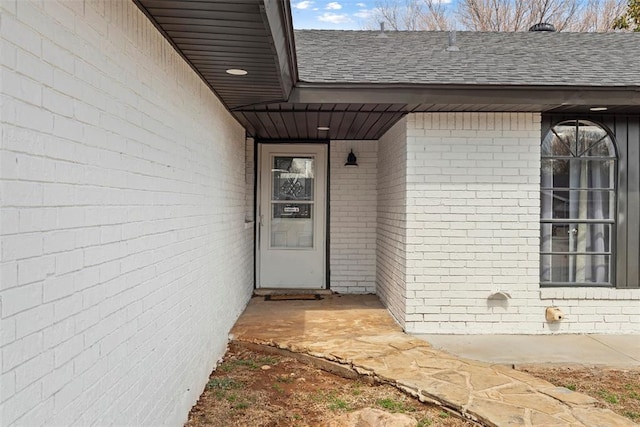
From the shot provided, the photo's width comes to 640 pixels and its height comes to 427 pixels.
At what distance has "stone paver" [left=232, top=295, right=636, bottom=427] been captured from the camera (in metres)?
3.07

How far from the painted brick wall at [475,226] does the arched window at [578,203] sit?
0.74 ft

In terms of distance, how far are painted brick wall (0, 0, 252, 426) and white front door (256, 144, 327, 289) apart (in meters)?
3.78

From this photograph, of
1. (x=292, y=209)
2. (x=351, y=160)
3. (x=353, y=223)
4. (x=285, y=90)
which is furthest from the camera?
(x=292, y=209)

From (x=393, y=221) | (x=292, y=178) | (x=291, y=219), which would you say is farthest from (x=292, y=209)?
(x=393, y=221)

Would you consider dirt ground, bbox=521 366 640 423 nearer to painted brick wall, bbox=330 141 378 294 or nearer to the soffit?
the soffit

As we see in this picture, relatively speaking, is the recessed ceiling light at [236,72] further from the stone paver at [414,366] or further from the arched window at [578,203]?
the arched window at [578,203]

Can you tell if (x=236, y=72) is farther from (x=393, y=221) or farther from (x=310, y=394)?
(x=393, y=221)

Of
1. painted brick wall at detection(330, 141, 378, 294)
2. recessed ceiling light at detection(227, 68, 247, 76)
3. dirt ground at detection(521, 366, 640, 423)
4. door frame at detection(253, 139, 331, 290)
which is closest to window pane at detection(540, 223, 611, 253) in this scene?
dirt ground at detection(521, 366, 640, 423)

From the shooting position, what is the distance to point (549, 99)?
4.56 meters

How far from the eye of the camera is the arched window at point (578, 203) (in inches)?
204

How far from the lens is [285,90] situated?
406 centimetres

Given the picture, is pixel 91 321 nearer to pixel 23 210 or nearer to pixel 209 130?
pixel 23 210

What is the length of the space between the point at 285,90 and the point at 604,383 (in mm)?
3491

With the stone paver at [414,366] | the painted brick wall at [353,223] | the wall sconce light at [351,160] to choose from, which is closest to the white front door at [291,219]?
the painted brick wall at [353,223]
